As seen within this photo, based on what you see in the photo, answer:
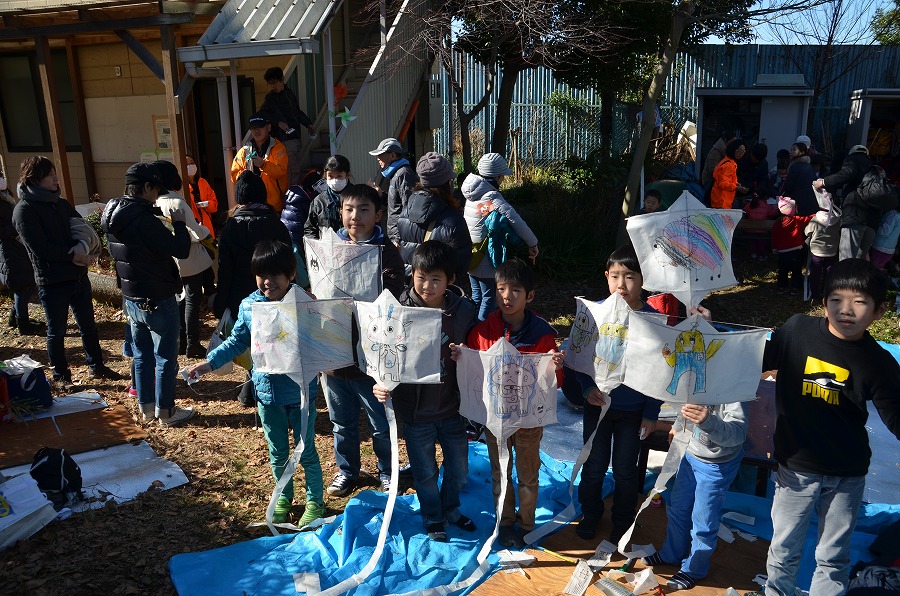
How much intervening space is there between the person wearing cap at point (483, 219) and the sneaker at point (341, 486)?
220 cm

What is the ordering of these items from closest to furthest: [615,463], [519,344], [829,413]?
[829,413], [519,344], [615,463]

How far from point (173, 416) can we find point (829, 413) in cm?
477

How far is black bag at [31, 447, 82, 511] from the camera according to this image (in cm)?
443

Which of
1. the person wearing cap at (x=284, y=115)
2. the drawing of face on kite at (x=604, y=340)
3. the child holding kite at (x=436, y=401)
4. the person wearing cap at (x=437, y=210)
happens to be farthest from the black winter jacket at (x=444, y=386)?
the person wearing cap at (x=284, y=115)

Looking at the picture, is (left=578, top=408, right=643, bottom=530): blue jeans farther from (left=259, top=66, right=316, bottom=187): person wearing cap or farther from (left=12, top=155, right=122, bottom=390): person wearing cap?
(left=259, top=66, right=316, bottom=187): person wearing cap

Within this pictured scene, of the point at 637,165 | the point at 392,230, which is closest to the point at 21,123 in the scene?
the point at 392,230

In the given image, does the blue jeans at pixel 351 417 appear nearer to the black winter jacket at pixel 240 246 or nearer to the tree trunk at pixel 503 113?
the black winter jacket at pixel 240 246

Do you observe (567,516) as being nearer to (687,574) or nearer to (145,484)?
(687,574)

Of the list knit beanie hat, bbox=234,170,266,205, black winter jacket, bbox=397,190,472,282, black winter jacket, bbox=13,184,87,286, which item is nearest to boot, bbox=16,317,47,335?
black winter jacket, bbox=13,184,87,286

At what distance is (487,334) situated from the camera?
3787 mm

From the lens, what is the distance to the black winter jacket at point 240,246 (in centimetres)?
548

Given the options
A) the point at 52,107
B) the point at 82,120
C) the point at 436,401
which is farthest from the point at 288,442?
the point at 82,120

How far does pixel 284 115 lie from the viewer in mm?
8445

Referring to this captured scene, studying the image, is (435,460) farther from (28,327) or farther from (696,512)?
(28,327)
